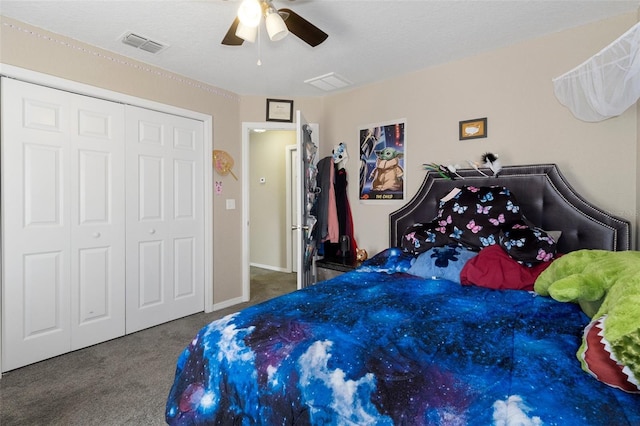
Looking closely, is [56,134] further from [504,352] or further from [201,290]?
[504,352]

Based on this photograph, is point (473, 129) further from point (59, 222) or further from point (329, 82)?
point (59, 222)

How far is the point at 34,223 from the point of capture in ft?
7.62

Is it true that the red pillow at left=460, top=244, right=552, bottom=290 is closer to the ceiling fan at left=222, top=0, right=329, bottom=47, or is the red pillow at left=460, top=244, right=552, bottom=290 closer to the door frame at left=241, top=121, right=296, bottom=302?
the ceiling fan at left=222, top=0, right=329, bottom=47

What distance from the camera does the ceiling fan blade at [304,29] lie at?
1.76 meters

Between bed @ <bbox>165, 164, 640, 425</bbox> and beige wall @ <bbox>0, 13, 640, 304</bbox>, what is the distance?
0.82m

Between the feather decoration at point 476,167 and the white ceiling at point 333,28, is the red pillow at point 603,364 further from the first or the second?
the white ceiling at point 333,28

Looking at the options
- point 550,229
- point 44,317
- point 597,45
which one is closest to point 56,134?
point 44,317

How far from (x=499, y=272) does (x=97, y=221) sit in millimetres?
3003

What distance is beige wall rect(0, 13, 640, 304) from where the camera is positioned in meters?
2.17

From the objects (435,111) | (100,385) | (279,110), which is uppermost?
(279,110)

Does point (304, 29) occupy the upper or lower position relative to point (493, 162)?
upper

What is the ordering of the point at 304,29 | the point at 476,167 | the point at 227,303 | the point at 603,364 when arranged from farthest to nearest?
the point at 227,303, the point at 476,167, the point at 304,29, the point at 603,364

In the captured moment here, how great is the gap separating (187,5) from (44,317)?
2.44 metres

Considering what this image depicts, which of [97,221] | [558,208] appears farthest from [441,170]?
[97,221]
